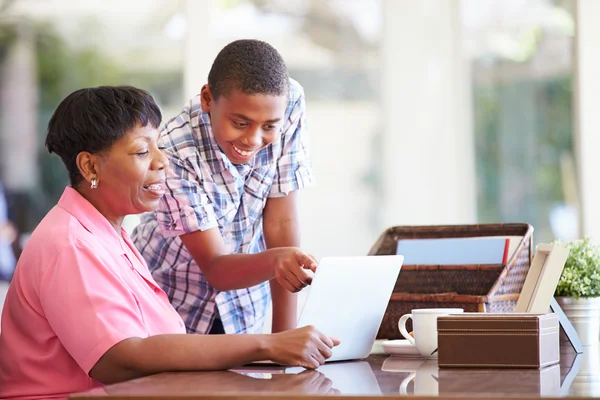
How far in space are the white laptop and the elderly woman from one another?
0.09 metres

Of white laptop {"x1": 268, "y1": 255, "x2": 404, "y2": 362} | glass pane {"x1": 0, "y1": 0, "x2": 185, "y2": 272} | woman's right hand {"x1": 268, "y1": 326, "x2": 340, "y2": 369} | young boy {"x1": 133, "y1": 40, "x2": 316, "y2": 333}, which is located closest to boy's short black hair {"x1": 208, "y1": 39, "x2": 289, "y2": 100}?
Answer: young boy {"x1": 133, "y1": 40, "x2": 316, "y2": 333}

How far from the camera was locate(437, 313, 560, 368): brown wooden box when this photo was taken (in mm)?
1428

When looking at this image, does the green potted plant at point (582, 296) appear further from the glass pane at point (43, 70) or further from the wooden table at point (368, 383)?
the glass pane at point (43, 70)

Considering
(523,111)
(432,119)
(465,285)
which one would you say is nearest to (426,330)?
(465,285)

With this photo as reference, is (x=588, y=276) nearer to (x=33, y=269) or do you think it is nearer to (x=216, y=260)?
(x=216, y=260)

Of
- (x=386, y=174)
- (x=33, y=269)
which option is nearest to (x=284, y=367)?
(x=33, y=269)

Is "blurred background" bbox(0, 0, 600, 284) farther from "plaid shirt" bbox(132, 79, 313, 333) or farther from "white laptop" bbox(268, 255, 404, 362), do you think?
"white laptop" bbox(268, 255, 404, 362)

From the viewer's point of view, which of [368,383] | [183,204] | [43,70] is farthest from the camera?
[43,70]

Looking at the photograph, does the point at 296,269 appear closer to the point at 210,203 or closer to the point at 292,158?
the point at 210,203

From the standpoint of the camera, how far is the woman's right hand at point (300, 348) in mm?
1468

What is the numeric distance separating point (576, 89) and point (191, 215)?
250cm

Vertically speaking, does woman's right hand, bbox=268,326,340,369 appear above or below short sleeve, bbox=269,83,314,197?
below

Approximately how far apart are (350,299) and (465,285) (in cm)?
55

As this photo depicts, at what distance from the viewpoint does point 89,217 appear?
1635 mm
